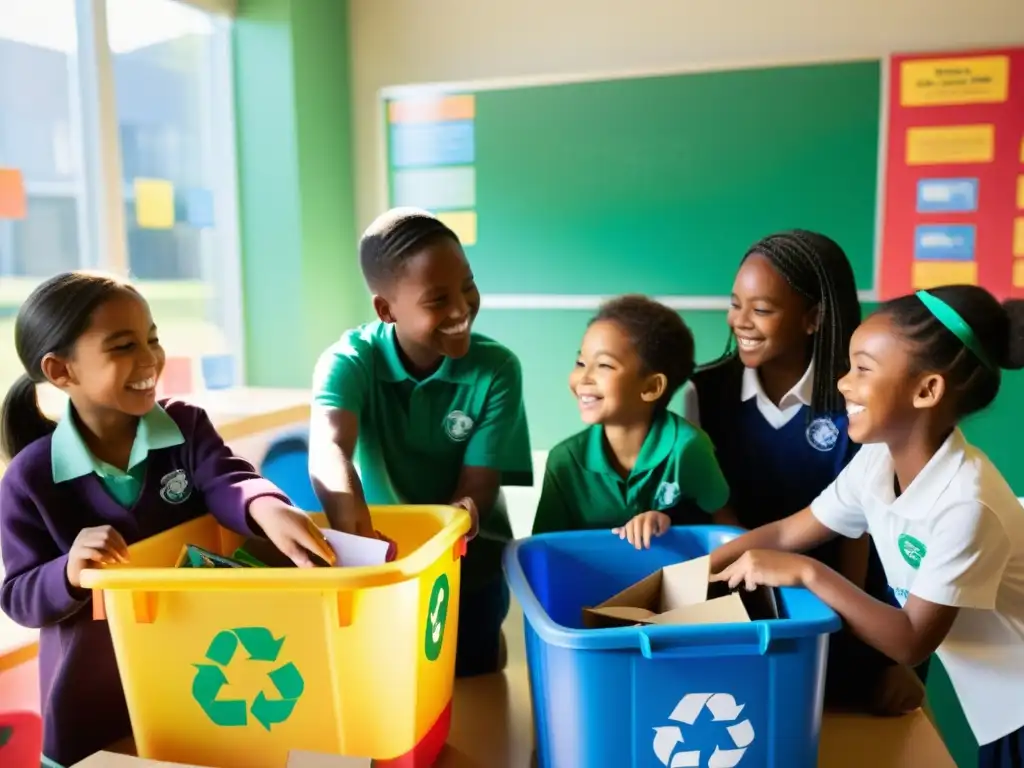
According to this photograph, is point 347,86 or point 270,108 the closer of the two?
point 270,108

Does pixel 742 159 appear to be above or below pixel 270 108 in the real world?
below

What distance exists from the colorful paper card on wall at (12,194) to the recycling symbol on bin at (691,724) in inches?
64.8

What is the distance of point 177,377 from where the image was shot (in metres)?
2.32

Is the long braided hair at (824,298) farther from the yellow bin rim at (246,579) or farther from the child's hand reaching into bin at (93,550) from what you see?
the child's hand reaching into bin at (93,550)

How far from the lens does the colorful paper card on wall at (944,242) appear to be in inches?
86.8

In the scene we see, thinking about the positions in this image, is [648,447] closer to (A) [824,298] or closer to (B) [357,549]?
(A) [824,298]

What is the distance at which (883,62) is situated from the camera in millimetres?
2193

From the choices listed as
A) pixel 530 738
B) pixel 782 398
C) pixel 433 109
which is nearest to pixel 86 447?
pixel 530 738

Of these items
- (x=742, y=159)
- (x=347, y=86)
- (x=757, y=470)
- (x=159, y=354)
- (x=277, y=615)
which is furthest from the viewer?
(x=347, y=86)

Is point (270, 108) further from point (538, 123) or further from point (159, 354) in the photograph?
point (159, 354)

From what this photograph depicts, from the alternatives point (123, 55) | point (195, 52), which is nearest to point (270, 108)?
point (195, 52)

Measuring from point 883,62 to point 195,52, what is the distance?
6.07 feet

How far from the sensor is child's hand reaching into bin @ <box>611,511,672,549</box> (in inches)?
43.7

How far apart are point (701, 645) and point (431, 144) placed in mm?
2077
